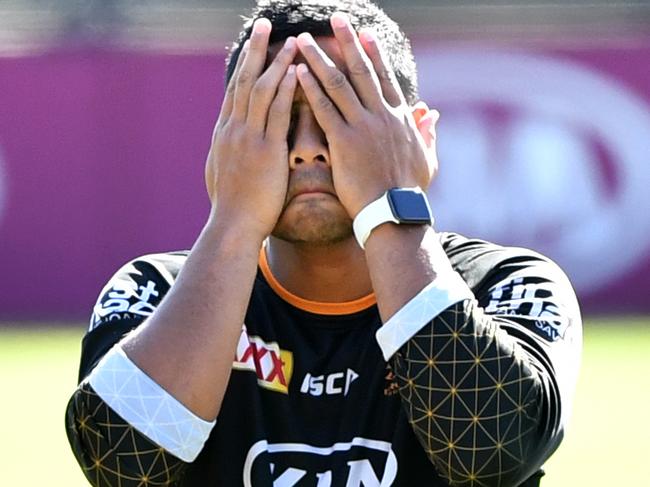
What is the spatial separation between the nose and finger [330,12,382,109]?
0.40 ft

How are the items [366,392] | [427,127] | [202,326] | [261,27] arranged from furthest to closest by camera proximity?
[427,127] < [261,27] < [366,392] < [202,326]

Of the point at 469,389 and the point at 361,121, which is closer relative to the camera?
the point at 469,389

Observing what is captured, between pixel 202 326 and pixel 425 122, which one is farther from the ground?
pixel 425 122

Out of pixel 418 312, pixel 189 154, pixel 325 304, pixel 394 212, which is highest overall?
pixel 394 212

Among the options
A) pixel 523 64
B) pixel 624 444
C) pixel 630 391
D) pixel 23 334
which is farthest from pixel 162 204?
pixel 624 444

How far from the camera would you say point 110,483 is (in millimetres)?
3111

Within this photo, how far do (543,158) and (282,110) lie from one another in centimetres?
1038

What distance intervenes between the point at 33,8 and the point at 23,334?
3328mm

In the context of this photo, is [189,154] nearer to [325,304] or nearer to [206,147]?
[206,147]

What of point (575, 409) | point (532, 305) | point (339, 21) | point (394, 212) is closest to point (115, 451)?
point (394, 212)

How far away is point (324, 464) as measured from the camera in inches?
126

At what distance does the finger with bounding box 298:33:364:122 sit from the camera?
3.31 metres

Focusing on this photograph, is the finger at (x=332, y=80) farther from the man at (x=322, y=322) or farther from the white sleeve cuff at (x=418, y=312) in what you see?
the white sleeve cuff at (x=418, y=312)

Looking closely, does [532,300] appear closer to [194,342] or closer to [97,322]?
[194,342]
